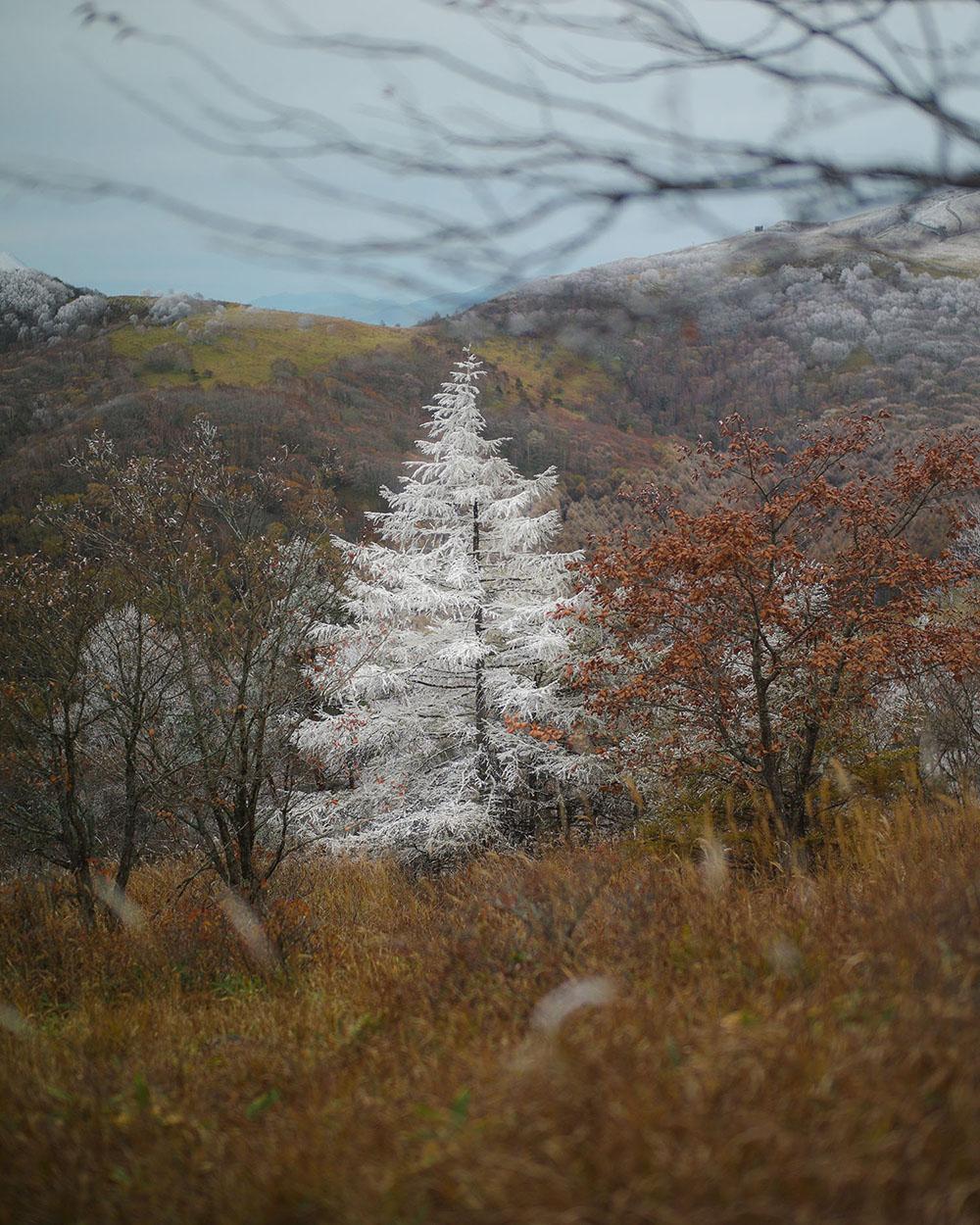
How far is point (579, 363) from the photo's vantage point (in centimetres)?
238

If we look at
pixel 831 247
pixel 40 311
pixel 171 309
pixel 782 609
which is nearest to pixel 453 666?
pixel 782 609

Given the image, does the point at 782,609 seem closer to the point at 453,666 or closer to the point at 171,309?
the point at 453,666

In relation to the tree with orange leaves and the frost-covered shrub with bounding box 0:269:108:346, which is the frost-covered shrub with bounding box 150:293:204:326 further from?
the tree with orange leaves

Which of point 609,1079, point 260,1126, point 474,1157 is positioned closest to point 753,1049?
point 609,1079

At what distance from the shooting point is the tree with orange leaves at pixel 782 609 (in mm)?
5996

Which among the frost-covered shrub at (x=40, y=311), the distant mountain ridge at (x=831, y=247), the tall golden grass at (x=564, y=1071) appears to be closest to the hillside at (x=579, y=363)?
the distant mountain ridge at (x=831, y=247)

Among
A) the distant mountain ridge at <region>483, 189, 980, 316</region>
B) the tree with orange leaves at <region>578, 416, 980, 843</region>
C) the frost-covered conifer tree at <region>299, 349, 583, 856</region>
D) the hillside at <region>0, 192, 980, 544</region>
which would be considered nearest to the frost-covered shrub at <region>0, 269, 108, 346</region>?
the hillside at <region>0, 192, 980, 544</region>

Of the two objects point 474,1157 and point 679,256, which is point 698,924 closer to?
point 474,1157

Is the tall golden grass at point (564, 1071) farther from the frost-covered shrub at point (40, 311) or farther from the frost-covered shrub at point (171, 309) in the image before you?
the frost-covered shrub at point (171, 309)

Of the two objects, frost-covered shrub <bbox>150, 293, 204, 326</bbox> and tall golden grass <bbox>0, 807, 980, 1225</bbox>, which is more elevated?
frost-covered shrub <bbox>150, 293, 204, 326</bbox>

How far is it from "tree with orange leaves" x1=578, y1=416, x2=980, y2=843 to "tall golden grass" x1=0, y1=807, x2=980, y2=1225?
2.13 meters

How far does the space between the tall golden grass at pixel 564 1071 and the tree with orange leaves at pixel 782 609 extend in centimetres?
213

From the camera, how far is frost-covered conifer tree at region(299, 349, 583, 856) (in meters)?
11.9

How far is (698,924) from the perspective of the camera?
312cm
